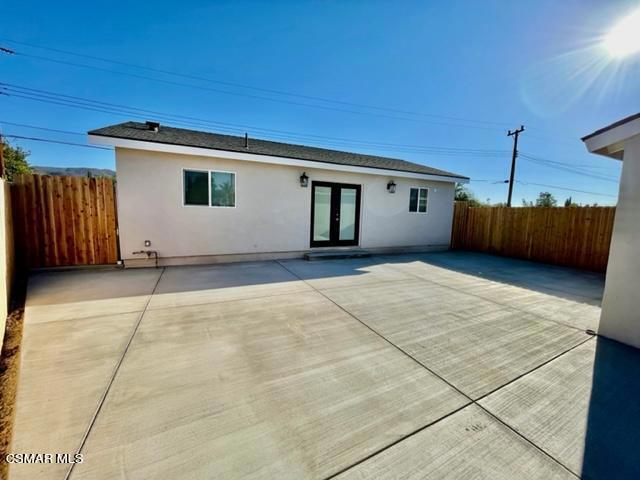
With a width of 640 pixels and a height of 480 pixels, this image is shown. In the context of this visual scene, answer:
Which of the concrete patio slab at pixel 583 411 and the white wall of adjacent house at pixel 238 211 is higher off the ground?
the white wall of adjacent house at pixel 238 211

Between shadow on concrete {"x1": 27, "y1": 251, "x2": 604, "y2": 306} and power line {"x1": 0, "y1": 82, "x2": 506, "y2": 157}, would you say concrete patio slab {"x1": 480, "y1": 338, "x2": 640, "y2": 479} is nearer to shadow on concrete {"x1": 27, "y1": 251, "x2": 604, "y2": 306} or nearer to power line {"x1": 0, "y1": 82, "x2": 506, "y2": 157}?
shadow on concrete {"x1": 27, "y1": 251, "x2": 604, "y2": 306}

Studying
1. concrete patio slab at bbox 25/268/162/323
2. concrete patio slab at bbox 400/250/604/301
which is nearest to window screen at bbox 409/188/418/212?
concrete patio slab at bbox 400/250/604/301

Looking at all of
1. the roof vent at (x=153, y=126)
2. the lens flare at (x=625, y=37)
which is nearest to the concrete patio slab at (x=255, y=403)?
the roof vent at (x=153, y=126)

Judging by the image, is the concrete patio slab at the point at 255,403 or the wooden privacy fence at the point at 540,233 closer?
the concrete patio slab at the point at 255,403

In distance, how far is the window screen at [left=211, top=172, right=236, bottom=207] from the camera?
7145mm

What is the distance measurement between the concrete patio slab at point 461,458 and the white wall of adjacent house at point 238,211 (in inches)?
263

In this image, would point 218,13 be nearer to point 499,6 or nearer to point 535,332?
point 499,6

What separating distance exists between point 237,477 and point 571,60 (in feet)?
33.5

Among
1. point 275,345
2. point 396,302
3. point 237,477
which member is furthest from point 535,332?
point 237,477

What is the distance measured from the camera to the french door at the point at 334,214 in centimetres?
870

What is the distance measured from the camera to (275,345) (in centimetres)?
300

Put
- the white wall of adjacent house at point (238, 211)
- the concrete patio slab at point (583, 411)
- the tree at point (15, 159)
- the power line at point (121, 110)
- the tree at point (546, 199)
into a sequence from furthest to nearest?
1. the tree at point (546, 199)
2. the tree at point (15, 159)
3. the power line at point (121, 110)
4. the white wall of adjacent house at point (238, 211)
5. the concrete patio slab at point (583, 411)

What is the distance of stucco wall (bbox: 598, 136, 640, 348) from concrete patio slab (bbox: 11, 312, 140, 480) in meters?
5.60

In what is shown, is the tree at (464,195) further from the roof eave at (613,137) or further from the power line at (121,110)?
the roof eave at (613,137)
